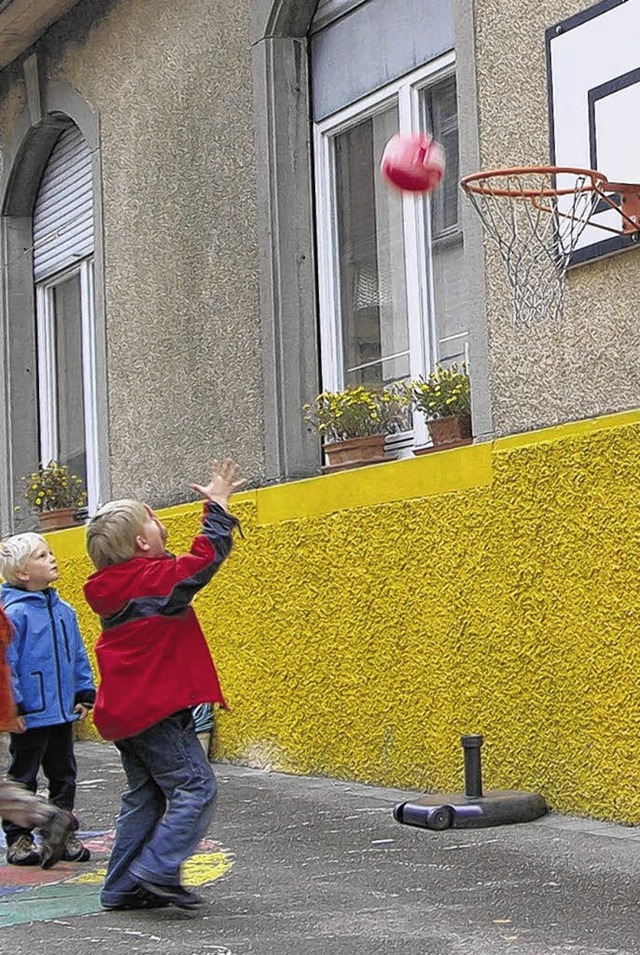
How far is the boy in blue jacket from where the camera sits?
7320 mm

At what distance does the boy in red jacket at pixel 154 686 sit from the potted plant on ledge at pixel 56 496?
6948 mm

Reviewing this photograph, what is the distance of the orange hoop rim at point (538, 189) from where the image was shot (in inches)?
267

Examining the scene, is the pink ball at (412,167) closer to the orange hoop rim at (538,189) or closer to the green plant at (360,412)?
the orange hoop rim at (538,189)

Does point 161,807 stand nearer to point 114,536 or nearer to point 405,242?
point 114,536

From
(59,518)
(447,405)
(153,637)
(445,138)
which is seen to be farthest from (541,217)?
(59,518)

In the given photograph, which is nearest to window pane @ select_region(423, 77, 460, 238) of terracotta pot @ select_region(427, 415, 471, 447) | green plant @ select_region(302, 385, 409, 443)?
green plant @ select_region(302, 385, 409, 443)

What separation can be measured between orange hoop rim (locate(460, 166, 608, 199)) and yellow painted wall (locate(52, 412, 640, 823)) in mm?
966

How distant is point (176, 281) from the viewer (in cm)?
1101

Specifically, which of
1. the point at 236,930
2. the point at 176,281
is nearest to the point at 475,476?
the point at 236,930

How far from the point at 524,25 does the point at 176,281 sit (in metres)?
3.78

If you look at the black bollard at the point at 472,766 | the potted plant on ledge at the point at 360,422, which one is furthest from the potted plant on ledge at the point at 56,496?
the black bollard at the point at 472,766

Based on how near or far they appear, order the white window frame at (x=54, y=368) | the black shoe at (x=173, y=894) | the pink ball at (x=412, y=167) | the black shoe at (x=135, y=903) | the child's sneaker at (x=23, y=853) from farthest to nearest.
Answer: the white window frame at (x=54, y=368) → the child's sneaker at (x=23, y=853) → the pink ball at (x=412, y=167) → the black shoe at (x=135, y=903) → the black shoe at (x=173, y=894)

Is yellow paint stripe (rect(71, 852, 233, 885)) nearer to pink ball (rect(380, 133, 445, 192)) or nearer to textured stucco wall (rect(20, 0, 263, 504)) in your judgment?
pink ball (rect(380, 133, 445, 192))

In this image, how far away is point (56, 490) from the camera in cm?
→ 1321
